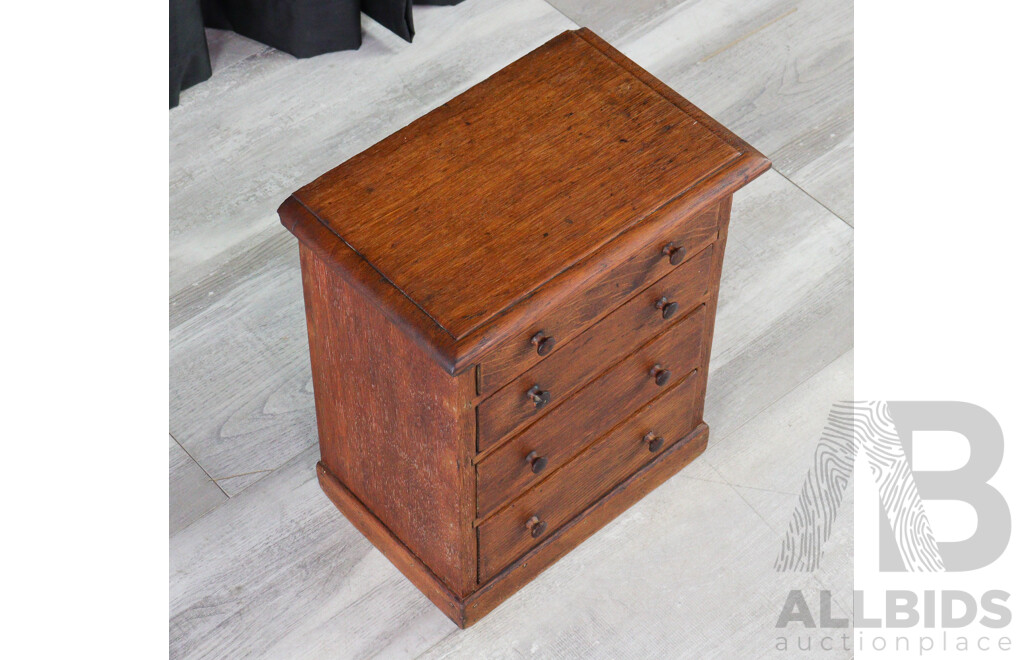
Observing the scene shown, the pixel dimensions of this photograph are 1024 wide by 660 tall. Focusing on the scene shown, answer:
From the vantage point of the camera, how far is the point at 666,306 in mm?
1975

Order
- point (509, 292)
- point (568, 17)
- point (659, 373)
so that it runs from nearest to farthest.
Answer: point (509, 292) < point (659, 373) < point (568, 17)

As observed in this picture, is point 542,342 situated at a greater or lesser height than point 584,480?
greater

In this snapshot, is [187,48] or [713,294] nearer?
[713,294]

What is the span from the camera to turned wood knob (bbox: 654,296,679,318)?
196 centimetres

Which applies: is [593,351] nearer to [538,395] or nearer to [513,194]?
[538,395]

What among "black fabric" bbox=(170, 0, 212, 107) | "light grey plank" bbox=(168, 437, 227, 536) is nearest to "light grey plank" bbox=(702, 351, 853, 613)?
"light grey plank" bbox=(168, 437, 227, 536)

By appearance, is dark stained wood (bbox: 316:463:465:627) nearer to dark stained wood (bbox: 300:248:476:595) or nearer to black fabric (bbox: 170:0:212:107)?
dark stained wood (bbox: 300:248:476:595)

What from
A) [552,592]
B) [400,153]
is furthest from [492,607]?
[400,153]

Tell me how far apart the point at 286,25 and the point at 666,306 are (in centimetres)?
121

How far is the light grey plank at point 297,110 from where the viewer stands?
103 inches

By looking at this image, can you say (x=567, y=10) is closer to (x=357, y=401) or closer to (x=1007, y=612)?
(x=357, y=401)

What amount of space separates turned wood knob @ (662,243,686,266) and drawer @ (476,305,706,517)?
0.52 ft

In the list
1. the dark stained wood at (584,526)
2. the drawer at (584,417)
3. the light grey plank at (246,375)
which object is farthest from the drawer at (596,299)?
the light grey plank at (246,375)

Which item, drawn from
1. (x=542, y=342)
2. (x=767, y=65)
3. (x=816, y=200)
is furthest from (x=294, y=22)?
(x=542, y=342)
